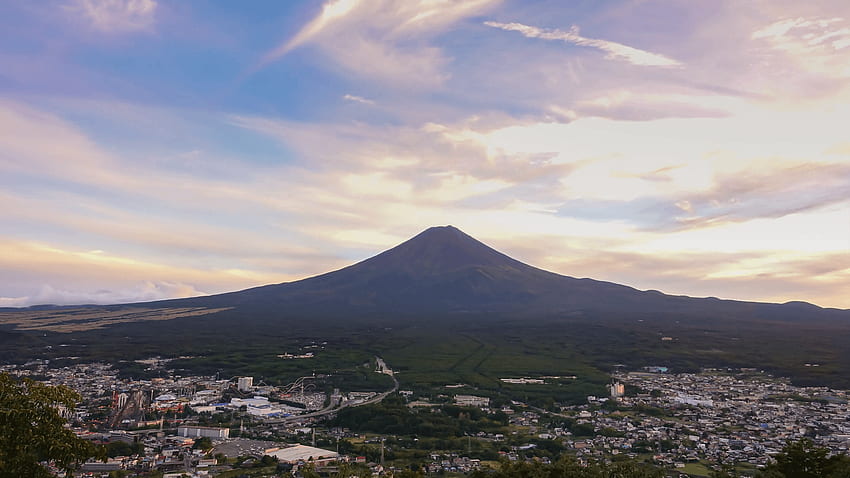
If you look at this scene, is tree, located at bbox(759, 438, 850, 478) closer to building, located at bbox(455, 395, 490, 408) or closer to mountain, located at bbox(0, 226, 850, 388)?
building, located at bbox(455, 395, 490, 408)

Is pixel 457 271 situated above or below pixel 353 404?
above

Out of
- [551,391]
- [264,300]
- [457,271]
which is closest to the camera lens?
[551,391]

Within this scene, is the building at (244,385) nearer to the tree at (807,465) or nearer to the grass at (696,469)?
the grass at (696,469)

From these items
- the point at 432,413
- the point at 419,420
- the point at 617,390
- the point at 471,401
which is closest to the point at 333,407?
the point at 432,413

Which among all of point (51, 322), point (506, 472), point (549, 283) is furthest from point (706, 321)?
point (51, 322)

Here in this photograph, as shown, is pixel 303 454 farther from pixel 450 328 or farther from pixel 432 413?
pixel 450 328

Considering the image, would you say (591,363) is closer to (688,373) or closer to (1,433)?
(688,373)
